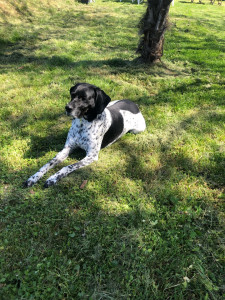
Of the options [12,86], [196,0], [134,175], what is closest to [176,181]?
[134,175]

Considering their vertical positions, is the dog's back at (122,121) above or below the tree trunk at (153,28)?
below

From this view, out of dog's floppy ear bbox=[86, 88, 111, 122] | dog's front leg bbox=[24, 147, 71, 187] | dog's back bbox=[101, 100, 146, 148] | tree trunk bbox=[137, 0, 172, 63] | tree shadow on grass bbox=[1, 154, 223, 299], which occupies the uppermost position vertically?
tree trunk bbox=[137, 0, 172, 63]

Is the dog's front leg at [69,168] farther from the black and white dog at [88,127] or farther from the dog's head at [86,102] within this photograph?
the dog's head at [86,102]

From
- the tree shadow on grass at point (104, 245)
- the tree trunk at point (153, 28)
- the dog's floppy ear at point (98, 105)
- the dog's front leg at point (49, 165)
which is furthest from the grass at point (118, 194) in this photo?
the dog's floppy ear at point (98, 105)

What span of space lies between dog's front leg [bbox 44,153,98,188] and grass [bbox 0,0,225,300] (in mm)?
93

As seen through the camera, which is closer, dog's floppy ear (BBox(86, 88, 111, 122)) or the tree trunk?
dog's floppy ear (BBox(86, 88, 111, 122))

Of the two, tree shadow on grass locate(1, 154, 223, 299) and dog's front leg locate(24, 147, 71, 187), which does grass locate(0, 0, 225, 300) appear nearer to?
tree shadow on grass locate(1, 154, 223, 299)

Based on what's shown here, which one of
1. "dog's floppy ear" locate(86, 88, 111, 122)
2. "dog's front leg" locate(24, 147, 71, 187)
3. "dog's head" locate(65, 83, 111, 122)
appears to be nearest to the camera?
"dog's front leg" locate(24, 147, 71, 187)

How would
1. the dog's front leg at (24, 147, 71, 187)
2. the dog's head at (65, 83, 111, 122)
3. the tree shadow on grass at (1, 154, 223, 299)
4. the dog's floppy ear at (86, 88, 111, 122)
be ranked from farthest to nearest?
1. the dog's floppy ear at (86, 88, 111, 122)
2. the dog's head at (65, 83, 111, 122)
3. the dog's front leg at (24, 147, 71, 187)
4. the tree shadow on grass at (1, 154, 223, 299)

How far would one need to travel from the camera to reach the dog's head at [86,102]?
3.34 meters

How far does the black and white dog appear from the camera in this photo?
335 centimetres

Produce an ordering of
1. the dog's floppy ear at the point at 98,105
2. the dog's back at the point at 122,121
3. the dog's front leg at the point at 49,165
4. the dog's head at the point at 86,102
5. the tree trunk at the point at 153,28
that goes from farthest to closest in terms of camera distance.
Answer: the tree trunk at the point at 153,28 → the dog's back at the point at 122,121 → the dog's floppy ear at the point at 98,105 → the dog's head at the point at 86,102 → the dog's front leg at the point at 49,165

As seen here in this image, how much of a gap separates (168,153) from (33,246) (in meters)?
2.79

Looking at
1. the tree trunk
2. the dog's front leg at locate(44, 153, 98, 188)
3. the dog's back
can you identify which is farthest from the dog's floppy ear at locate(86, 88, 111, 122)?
the tree trunk
